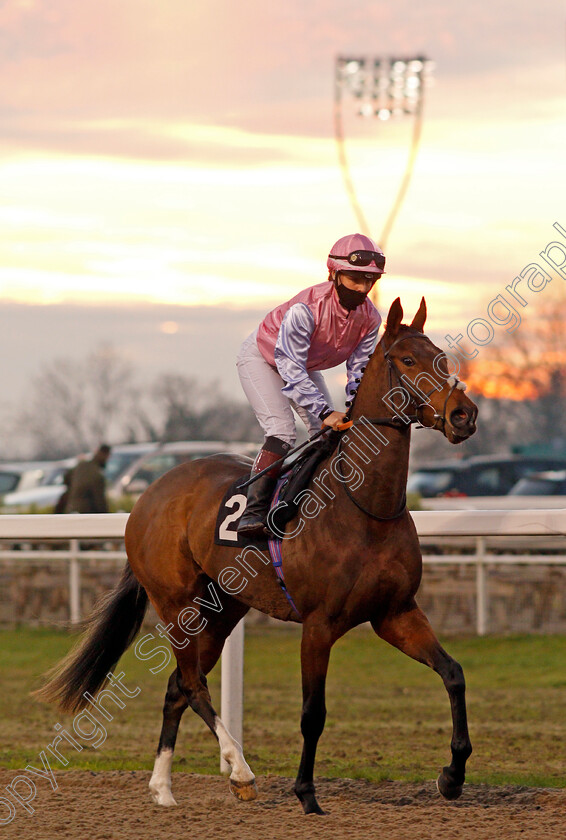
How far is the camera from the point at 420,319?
4504 mm

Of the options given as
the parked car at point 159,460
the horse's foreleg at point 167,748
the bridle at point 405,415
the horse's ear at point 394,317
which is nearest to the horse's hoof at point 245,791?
the horse's foreleg at point 167,748

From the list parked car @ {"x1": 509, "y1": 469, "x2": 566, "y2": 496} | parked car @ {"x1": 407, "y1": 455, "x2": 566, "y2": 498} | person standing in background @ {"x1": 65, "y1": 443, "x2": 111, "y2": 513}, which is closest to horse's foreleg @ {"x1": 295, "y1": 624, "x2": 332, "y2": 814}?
person standing in background @ {"x1": 65, "y1": 443, "x2": 111, "y2": 513}

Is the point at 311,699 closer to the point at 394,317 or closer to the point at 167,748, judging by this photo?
the point at 167,748

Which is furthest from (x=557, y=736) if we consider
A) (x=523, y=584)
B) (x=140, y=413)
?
(x=140, y=413)

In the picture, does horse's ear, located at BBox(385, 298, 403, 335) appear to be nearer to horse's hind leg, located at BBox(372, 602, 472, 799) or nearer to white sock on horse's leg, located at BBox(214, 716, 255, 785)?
horse's hind leg, located at BBox(372, 602, 472, 799)

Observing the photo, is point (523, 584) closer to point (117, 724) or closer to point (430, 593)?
point (430, 593)

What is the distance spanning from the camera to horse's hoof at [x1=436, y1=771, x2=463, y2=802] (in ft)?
14.4

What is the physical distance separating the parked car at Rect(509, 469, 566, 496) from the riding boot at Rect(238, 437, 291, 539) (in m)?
12.9

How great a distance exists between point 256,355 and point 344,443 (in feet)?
2.18

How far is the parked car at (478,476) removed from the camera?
19281 mm

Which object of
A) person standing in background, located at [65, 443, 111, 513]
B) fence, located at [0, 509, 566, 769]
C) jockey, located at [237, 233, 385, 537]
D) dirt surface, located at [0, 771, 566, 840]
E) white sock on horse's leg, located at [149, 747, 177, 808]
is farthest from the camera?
person standing in background, located at [65, 443, 111, 513]

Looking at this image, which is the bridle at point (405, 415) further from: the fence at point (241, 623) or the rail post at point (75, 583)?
the rail post at point (75, 583)

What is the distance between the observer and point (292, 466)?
15.5 feet

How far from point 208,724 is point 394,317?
190 cm
